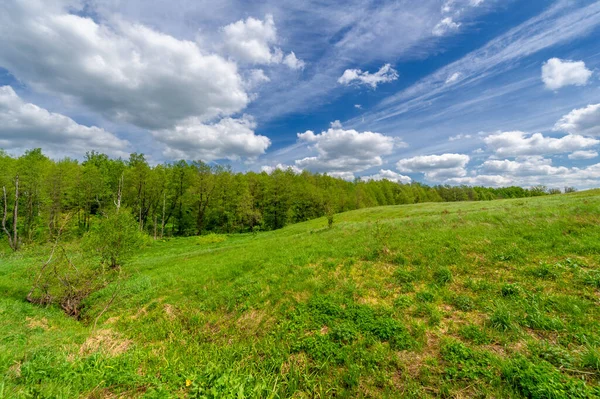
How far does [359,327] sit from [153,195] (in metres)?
56.1

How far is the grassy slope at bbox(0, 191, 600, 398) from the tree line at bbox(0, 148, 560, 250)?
121 feet

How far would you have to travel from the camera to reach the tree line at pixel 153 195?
3794 cm

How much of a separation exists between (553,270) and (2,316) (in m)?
19.8

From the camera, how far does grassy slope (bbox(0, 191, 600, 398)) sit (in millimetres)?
4406

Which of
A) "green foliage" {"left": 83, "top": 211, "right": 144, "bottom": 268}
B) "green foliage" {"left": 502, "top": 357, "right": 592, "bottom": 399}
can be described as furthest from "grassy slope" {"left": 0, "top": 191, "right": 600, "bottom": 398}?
"green foliage" {"left": 83, "top": 211, "right": 144, "bottom": 268}

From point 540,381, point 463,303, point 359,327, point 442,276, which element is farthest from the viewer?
point 442,276

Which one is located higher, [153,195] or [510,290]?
[153,195]

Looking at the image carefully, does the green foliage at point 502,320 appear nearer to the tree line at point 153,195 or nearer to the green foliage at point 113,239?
the green foliage at point 113,239

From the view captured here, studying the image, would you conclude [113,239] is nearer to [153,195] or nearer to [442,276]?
[442,276]

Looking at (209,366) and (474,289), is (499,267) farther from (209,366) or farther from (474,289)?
(209,366)

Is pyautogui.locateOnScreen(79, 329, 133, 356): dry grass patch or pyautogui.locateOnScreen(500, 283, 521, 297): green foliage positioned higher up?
pyautogui.locateOnScreen(500, 283, 521, 297): green foliage

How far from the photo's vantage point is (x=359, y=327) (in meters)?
6.29

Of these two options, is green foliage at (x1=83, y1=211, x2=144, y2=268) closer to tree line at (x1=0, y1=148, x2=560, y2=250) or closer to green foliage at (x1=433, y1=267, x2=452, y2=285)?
green foliage at (x1=433, y1=267, x2=452, y2=285)

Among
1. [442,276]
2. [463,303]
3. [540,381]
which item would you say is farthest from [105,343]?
[442,276]
